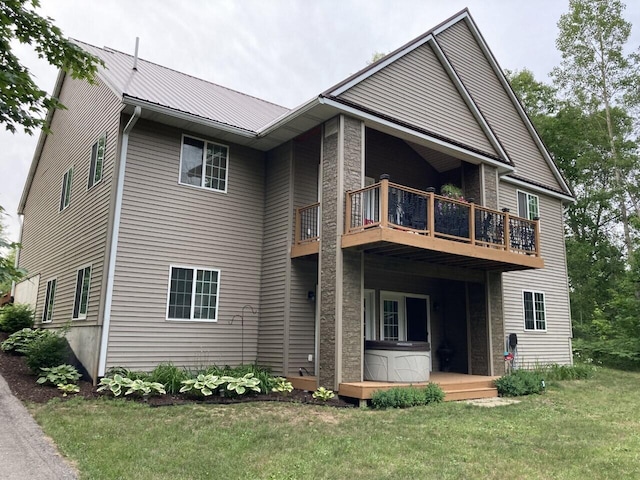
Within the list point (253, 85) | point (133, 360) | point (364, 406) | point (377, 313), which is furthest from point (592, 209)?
point (253, 85)

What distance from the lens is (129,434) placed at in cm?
661

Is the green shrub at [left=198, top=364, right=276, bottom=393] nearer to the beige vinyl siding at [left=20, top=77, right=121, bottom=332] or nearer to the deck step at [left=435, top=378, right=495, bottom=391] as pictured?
the beige vinyl siding at [left=20, top=77, right=121, bottom=332]

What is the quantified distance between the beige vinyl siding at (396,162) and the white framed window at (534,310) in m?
4.82

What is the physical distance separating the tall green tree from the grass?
19547mm

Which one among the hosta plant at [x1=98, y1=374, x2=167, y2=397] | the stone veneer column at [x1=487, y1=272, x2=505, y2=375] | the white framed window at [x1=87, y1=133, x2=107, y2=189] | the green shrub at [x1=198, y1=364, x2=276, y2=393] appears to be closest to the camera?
the hosta plant at [x1=98, y1=374, x2=167, y2=397]

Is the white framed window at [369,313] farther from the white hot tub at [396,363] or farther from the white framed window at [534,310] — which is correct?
the white framed window at [534,310]

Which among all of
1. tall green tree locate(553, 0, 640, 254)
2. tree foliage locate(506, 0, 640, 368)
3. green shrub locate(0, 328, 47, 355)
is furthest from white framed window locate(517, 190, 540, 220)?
green shrub locate(0, 328, 47, 355)

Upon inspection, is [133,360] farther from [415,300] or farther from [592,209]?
[592,209]

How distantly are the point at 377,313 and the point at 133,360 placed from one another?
6121mm

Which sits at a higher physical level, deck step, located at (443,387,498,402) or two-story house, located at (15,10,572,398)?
two-story house, located at (15,10,572,398)

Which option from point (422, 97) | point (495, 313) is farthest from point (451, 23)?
point (495, 313)

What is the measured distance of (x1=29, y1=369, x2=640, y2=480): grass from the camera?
5.49 m

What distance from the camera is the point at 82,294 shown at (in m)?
11.7

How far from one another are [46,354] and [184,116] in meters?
5.79
